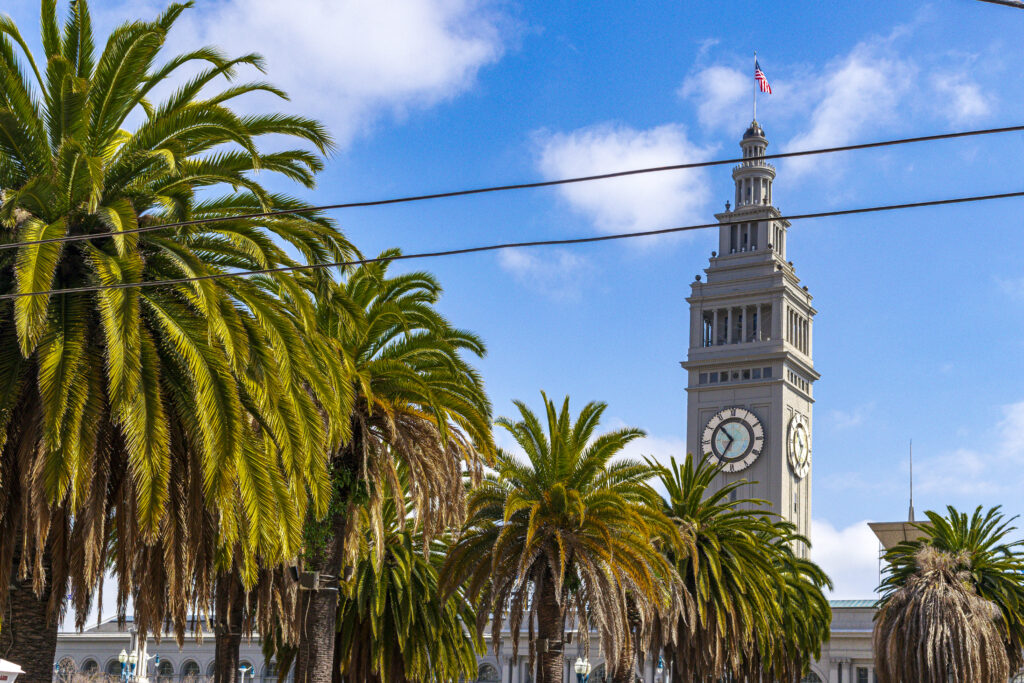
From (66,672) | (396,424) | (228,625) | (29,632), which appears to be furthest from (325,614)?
(66,672)

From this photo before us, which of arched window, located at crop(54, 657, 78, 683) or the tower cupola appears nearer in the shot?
arched window, located at crop(54, 657, 78, 683)

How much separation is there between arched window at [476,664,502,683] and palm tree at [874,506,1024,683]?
3787 centimetres

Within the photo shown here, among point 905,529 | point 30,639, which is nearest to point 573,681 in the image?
point 905,529

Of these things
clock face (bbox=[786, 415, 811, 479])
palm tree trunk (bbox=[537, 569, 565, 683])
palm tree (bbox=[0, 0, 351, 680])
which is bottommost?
palm tree trunk (bbox=[537, 569, 565, 683])

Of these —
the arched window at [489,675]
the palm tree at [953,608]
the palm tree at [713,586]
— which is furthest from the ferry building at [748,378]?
the palm tree at [713,586]

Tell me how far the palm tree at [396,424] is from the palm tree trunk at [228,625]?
5.90 meters

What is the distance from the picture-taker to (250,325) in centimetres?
2012

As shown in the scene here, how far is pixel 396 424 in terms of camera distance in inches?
1190

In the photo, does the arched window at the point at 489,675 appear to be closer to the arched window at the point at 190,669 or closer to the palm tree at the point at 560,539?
the arched window at the point at 190,669

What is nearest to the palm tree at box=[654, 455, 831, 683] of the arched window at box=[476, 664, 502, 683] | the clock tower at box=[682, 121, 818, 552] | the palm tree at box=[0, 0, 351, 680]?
the palm tree at box=[0, 0, 351, 680]

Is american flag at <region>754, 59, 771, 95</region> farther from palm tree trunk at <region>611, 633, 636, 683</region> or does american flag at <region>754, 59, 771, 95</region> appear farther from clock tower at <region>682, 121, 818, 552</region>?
palm tree trunk at <region>611, 633, 636, 683</region>

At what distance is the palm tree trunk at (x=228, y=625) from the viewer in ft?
122

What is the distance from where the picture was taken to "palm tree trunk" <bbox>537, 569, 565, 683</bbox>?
36.3 metres

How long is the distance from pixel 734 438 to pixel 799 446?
517 centimetres
